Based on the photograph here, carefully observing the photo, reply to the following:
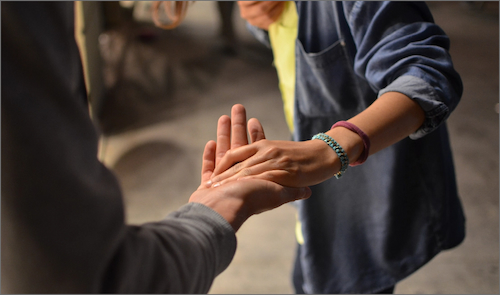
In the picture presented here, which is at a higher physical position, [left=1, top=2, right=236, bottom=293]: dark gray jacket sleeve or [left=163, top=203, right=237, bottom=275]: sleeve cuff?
[left=1, top=2, right=236, bottom=293]: dark gray jacket sleeve

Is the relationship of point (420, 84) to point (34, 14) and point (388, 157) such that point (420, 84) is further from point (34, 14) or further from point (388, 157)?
point (34, 14)

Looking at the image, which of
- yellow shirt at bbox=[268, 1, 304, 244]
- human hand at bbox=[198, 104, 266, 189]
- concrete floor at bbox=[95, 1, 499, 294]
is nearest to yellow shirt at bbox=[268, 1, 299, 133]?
yellow shirt at bbox=[268, 1, 304, 244]

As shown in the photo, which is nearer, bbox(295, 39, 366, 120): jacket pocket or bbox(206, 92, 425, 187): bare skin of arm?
bbox(206, 92, 425, 187): bare skin of arm

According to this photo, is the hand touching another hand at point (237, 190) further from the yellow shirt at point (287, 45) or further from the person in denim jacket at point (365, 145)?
the yellow shirt at point (287, 45)

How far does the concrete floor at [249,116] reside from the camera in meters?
1.29

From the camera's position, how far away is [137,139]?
1.80m

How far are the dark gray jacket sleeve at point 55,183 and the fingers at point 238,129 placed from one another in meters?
0.26

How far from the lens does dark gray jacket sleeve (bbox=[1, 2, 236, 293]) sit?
0.21m

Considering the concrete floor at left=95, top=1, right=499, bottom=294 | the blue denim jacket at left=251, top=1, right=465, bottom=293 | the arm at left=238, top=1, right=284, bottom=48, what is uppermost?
the arm at left=238, top=1, right=284, bottom=48

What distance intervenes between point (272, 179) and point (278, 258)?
96 cm

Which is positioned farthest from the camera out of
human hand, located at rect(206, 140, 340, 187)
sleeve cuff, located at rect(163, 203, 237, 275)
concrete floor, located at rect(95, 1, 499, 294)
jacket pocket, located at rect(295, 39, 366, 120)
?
concrete floor, located at rect(95, 1, 499, 294)

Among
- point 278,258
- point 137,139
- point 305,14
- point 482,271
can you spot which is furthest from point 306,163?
point 137,139

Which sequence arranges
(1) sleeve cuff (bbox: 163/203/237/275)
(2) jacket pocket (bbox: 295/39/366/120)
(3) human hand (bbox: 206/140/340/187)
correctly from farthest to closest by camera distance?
(2) jacket pocket (bbox: 295/39/366/120), (3) human hand (bbox: 206/140/340/187), (1) sleeve cuff (bbox: 163/203/237/275)

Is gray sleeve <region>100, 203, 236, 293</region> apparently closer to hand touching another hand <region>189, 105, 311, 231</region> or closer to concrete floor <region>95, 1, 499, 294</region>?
hand touching another hand <region>189, 105, 311, 231</region>
